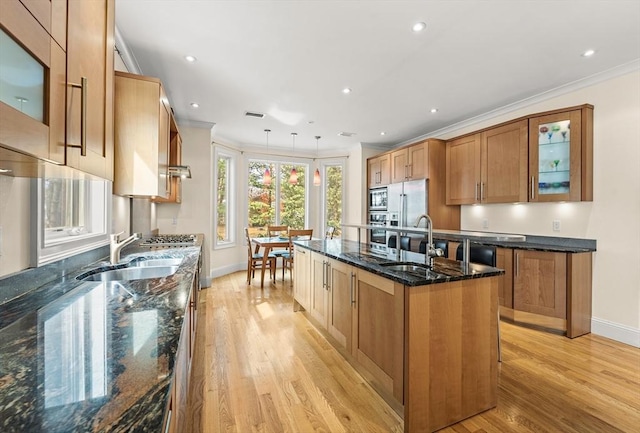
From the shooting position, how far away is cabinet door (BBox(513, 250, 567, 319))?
3.05 metres

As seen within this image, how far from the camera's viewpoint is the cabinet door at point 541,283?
10.0ft

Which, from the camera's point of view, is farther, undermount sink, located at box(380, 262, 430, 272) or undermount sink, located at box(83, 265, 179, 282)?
undermount sink, located at box(380, 262, 430, 272)

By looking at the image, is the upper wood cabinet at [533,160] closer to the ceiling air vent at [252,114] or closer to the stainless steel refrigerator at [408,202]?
the stainless steel refrigerator at [408,202]

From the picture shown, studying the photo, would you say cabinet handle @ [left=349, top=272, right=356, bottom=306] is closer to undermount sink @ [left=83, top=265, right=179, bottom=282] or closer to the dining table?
undermount sink @ [left=83, top=265, right=179, bottom=282]

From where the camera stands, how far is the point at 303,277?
339 centimetres

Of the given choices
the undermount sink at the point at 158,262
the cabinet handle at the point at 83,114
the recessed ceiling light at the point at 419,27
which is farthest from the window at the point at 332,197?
the cabinet handle at the point at 83,114

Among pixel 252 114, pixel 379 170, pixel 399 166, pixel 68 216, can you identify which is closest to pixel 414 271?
pixel 68 216

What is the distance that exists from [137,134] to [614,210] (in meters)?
4.53

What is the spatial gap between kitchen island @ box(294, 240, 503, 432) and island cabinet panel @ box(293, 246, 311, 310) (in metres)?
1.08

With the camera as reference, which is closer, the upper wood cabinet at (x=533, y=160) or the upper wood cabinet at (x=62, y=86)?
the upper wood cabinet at (x=62, y=86)

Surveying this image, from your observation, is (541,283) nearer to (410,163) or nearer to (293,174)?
(410,163)

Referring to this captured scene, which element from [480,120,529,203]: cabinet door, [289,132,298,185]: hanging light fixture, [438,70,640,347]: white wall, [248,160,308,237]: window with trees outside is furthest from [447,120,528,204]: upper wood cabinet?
[248,160,308,237]: window with trees outside

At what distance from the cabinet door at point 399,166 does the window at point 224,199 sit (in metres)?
3.27

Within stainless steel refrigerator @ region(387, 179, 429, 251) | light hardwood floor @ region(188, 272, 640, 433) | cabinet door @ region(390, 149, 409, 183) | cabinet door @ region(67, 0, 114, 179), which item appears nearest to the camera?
cabinet door @ region(67, 0, 114, 179)
